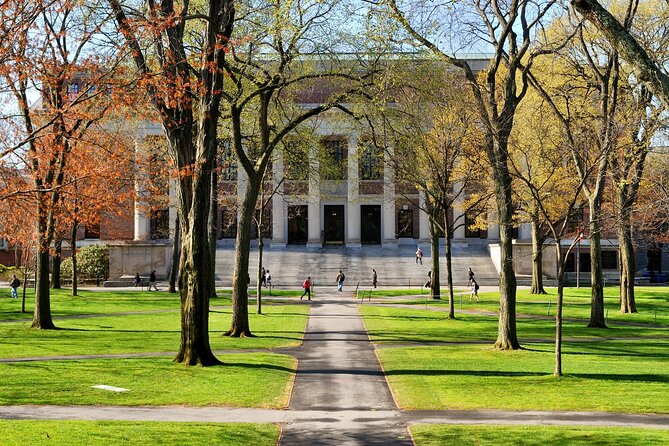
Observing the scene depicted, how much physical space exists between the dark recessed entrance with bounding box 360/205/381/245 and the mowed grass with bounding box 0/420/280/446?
6066 cm

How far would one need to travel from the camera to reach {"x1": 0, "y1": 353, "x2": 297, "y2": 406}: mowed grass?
1537 cm

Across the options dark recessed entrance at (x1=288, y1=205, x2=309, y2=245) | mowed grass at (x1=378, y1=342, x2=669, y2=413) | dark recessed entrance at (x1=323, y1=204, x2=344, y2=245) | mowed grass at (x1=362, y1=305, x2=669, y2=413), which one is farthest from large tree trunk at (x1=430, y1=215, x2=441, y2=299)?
dark recessed entrance at (x1=288, y1=205, x2=309, y2=245)

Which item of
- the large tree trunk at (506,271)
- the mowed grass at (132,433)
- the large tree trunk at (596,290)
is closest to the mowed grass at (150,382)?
the mowed grass at (132,433)

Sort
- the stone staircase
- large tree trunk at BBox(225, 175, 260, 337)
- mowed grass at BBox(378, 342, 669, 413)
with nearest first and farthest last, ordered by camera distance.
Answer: mowed grass at BBox(378, 342, 669, 413) < large tree trunk at BBox(225, 175, 260, 337) < the stone staircase

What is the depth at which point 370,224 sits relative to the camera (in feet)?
243

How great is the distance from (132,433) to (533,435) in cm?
647

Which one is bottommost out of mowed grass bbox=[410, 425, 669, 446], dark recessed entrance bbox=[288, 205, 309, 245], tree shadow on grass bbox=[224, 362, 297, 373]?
mowed grass bbox=[410, 425, 669, 446]

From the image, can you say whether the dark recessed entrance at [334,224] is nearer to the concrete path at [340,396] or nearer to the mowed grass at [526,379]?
the concrete path at [340,396]

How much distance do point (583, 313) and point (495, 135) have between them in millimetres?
18907

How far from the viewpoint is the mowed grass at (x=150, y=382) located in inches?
605

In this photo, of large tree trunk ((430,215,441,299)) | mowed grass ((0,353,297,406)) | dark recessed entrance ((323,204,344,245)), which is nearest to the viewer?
mowed grass ((0,353,297,406))

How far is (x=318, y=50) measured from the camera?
971 inches

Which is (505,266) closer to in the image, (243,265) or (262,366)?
(262,366)

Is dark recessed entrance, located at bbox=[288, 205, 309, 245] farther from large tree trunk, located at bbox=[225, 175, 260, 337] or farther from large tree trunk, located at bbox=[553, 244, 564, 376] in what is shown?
large tree trunk, located at bbox=[553, 244, 564, 376]
